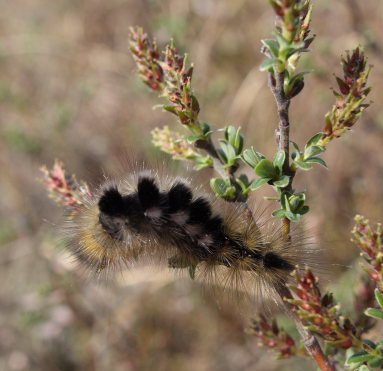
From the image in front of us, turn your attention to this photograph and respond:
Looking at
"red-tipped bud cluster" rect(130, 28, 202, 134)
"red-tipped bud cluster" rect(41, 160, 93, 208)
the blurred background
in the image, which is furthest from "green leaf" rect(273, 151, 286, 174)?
the blurred background

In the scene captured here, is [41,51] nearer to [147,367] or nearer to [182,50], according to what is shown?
[182,50]

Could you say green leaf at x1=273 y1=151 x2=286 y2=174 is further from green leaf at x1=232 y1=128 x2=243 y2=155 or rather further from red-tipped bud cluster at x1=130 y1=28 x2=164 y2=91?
red-tipped bud cluster at x1=130 y1=28 x2=164 y2=91

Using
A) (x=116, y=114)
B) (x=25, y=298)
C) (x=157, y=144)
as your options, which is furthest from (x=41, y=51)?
(x=157, y=144)

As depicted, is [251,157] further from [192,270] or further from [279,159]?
[192,270]

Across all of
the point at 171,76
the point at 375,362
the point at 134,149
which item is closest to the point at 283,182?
the point at 171,76

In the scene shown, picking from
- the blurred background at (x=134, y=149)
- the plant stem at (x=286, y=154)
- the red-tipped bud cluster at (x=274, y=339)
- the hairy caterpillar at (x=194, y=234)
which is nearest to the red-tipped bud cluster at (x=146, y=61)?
the hairy caterpillar at (x=194, y=234)

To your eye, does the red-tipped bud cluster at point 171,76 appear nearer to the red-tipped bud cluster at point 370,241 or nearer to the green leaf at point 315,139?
the green leaf at point 315,139
